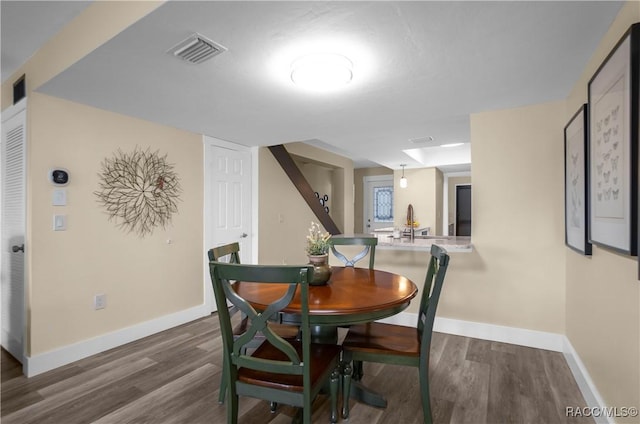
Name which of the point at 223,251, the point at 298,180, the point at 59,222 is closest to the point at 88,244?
the point at 59,222

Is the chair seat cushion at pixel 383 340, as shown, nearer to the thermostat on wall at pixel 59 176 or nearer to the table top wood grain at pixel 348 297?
the table top wood grain at pixel 348 297

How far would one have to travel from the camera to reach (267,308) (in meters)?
1.32

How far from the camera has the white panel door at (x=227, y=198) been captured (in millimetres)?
3574

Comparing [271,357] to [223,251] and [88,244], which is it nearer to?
A: [223,251]

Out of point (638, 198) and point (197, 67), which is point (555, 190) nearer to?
point (638, 198)

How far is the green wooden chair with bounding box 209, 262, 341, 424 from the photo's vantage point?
49.1 inches

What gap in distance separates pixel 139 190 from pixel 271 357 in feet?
7.32

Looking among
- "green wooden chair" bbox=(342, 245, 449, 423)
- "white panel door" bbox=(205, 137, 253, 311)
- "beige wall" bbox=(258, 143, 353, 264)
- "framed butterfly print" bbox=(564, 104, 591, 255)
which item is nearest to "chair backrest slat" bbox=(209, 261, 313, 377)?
"green wooden chair" bbox=(342, 245, 449, 423)

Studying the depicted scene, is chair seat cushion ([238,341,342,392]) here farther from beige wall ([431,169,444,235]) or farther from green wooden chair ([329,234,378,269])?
beige wall ([431,169,444,235])

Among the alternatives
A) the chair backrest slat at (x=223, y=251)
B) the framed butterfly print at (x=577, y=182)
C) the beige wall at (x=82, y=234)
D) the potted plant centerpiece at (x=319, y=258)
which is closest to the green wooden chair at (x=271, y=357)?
the potted plant centerpiece at (x=319, y=258)

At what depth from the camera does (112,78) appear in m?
2.04

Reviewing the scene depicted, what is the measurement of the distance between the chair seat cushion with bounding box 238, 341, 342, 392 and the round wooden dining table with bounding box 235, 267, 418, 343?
0.15 metres

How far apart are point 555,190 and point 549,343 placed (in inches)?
51.0

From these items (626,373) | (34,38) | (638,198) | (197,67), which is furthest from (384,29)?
(34,38)
